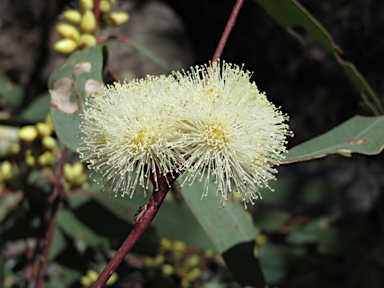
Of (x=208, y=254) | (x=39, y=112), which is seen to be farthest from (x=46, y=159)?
(x=208, y=254)

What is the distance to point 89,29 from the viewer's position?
4.06ft

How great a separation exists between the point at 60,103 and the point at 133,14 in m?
2.47

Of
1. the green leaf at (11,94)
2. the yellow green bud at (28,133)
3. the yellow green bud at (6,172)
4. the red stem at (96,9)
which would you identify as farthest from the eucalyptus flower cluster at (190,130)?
the green leaf at (11,94)

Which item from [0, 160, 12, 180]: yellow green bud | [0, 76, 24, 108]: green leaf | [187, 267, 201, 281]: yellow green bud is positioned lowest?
[187, 267, 201, 281]: yellow green bud

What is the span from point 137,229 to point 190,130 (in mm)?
237

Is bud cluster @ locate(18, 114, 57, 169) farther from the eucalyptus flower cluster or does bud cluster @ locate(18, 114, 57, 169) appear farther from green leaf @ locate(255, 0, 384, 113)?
green leaf @ locate(255, 0, 384, 113)

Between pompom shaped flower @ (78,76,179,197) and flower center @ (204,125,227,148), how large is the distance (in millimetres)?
74

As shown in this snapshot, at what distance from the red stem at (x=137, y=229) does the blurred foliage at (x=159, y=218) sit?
126mm

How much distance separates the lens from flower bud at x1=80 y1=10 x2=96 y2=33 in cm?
122

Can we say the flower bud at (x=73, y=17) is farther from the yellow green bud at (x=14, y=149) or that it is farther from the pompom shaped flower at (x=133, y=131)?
the yellow green bud at (x=14, y=149)

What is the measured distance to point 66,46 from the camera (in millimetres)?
1213

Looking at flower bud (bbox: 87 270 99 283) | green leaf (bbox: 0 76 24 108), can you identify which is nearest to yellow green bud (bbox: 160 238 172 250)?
flower bud (bbox: 87 270 99 283)

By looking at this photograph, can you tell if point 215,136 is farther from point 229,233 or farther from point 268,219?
point 268,219

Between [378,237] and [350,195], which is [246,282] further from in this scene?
[350,195]
